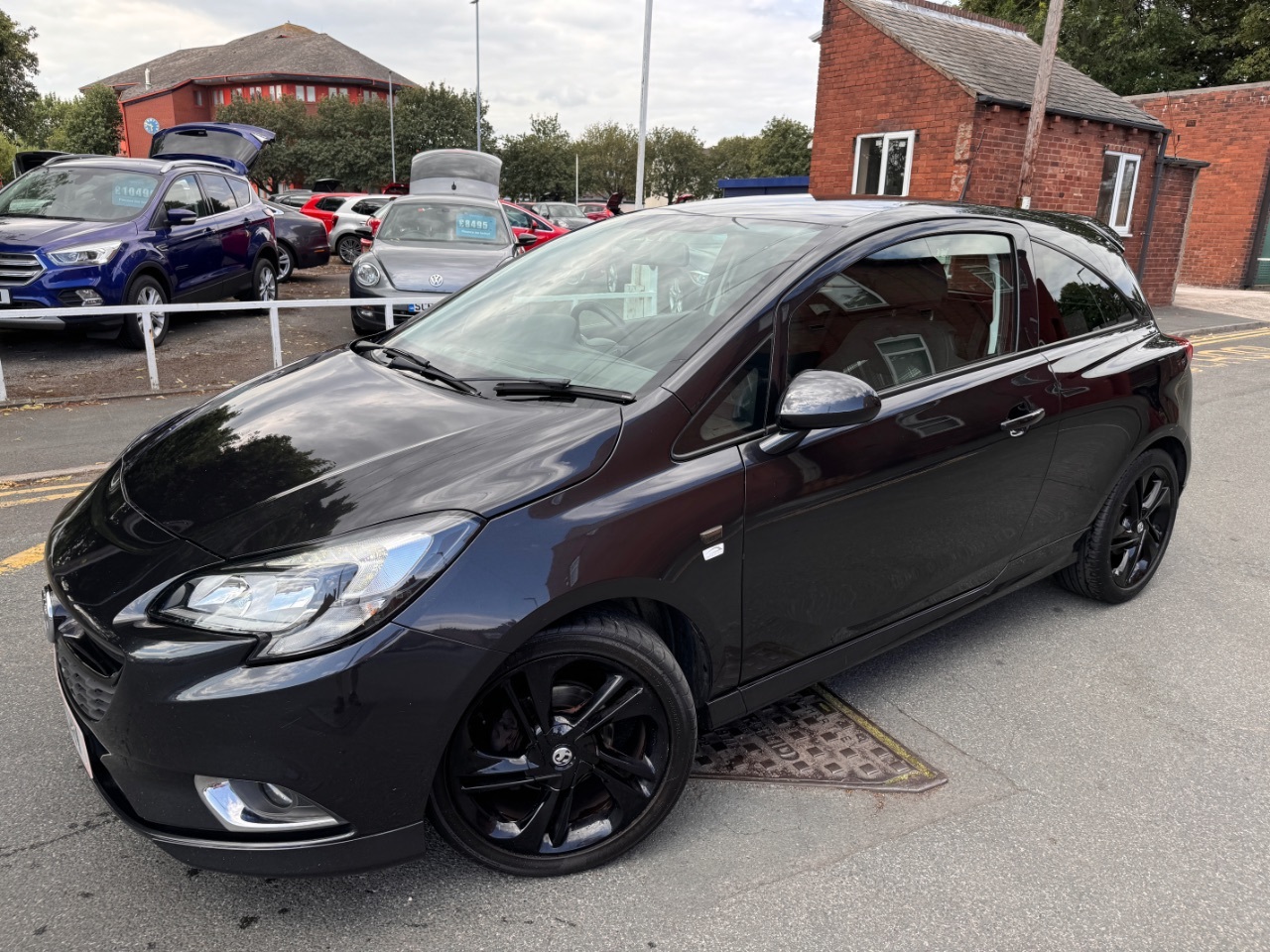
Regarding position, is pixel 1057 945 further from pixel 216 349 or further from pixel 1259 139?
pixel 1259 139

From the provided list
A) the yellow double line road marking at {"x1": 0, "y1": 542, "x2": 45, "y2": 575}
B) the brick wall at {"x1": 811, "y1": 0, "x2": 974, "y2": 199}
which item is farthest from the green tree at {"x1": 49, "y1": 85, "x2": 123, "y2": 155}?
the yellow double line road marking at {"x1": 0, "y1": 542, "x2": 45, "y2": 575}

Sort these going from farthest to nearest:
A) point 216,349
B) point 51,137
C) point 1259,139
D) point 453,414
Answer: point 51,137 < point 1259,139 < point 216,349 < point 453,414

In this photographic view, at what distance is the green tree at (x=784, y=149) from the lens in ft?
239

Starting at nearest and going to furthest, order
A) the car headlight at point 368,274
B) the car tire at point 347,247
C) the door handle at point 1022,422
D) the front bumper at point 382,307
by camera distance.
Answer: the door handle at point 1022,422
the front bumper at point 382,307
the car headlight at point 368,274
the car tire at point 347,247

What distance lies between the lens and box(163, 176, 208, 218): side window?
9.53 meters

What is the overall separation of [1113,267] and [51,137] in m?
96.4

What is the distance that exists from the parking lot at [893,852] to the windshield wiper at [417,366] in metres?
1.27

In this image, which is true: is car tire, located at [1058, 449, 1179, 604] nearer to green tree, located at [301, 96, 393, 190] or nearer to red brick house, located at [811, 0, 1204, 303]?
red brick house, located at [811, 0, 1204, 303]

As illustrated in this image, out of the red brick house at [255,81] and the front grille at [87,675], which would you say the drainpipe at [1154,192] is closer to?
the front grille at [87,675]

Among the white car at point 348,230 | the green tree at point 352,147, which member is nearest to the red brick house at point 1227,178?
the white car at point 348,230

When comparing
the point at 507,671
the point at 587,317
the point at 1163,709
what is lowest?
the point at 1163,709

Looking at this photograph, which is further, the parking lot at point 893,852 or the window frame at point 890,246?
the window frame at point 890,246

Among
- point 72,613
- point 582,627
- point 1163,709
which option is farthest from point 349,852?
point 1163,709

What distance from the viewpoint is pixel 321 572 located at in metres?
1.93
